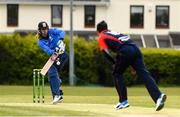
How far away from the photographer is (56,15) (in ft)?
208

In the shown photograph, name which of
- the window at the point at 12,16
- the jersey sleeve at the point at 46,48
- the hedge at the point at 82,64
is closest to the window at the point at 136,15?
the window at the point at 12,16

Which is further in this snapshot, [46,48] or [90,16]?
[90,16]

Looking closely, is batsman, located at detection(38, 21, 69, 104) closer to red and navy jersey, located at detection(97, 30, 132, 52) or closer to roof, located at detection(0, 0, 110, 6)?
red and navy jersey, located at detection(97, 30, 132, 52)

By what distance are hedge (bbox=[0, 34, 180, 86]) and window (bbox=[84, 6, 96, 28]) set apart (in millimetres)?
21141

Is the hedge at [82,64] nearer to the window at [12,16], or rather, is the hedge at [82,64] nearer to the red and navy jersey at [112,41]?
the window at [12,16]

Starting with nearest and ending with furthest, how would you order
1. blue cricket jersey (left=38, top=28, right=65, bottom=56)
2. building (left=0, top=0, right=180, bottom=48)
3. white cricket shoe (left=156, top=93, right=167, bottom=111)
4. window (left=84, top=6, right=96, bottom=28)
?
white cricket shoe (left=156, top=93, right=167, bottom=111) → blue cricket jersey (left=38, top=28, right=65, bottom=56) → building (left=0, top=0, right=180, bottom=48) → window (left=84, top=6, right=96, bottom=28)

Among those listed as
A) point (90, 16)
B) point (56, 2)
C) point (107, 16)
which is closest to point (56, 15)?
point (56, 2)

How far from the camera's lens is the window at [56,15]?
6331 centimetres

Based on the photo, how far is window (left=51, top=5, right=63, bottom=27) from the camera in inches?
2493

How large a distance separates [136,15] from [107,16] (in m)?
2.84

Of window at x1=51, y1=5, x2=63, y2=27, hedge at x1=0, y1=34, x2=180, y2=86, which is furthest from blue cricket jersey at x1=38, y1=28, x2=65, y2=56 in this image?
window at x1=51, y1=5, x2=63, y2=27

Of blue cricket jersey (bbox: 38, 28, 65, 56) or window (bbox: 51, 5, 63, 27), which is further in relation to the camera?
window (bbox: 51, 5, 63, 27)

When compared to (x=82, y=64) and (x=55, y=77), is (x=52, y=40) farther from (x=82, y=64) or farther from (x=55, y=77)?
(x=82, y=64)

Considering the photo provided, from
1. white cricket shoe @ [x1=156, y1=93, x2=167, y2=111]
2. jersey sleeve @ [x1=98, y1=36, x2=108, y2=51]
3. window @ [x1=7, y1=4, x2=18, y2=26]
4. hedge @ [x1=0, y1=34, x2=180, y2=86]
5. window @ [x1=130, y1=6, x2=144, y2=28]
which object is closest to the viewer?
white cricket shoe @ [x1=156, y1=93, x2=167, y2=111]
